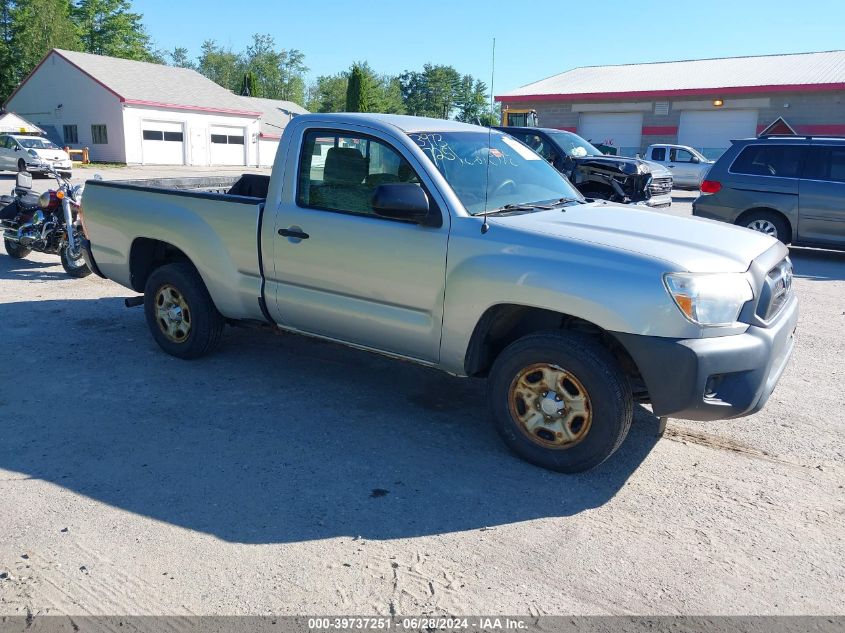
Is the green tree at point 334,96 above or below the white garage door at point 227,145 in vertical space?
above

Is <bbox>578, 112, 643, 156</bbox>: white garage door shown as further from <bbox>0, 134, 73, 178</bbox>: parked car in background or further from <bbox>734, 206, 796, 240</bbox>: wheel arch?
<bbox>734, 206, 796, 240</bbox>: wheel arch

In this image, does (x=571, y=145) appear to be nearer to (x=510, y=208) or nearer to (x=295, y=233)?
(x=510, y=208)

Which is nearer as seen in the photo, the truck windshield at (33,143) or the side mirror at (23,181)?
the side mirror at (23,181)

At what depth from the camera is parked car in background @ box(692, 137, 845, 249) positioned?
11.0m

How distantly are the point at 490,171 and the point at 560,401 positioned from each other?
65.0 inches

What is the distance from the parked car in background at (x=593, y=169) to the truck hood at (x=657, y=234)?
8976 millimetres

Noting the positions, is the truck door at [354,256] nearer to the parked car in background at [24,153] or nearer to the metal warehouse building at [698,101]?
the parked car in background at [24,153]

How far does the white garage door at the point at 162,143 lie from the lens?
40.6m

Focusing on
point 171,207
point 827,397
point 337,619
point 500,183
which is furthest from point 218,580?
point 827,397

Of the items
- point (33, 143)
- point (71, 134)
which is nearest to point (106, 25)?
point (71, 134)

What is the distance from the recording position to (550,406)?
4031mm

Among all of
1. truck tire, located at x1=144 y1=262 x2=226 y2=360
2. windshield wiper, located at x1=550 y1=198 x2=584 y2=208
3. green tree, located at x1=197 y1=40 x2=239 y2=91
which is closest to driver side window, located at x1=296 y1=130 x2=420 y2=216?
A: windshield wiper, located at x1=550 y1=198 x2=584 y2=208

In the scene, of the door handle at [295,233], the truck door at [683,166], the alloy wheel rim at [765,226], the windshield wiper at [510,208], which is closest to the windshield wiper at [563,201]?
the windshield wiper at [510,208]

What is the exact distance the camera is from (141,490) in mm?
3824
